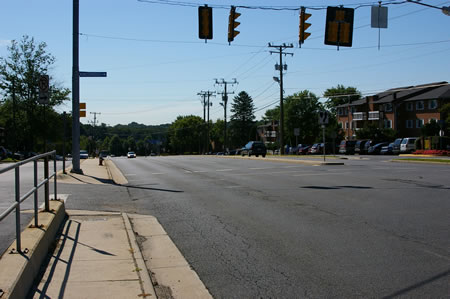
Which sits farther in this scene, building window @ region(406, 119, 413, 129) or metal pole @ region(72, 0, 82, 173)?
building window @ region(406, 119, 413, 129)

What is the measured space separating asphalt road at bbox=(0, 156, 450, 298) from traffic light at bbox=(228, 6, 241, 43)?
6.39m

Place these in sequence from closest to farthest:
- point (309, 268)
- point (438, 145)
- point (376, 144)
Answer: point (309, 268) → point (438, 145) → point (376, 144)

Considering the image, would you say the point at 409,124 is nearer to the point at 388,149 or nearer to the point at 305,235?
the point at 388,149

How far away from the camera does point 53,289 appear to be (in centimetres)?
516

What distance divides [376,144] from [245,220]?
5292 cm

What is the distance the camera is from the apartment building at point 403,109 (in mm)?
80938

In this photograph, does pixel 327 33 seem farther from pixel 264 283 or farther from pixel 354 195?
pixel 264 283

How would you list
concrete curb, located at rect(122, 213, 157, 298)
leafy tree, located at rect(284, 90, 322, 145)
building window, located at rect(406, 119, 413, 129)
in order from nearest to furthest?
concrete curb, located at rect(122, 213, 157, 298) < building window, located at rect(406, 119, 413, 129) < leafy tree, located at rect(284, 90, 322, 145)

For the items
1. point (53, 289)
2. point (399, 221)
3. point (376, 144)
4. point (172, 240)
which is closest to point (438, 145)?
point (376, 144)

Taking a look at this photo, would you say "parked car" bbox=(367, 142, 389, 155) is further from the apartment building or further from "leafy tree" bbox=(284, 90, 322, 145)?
"leafy tree" bbox=(284, 90, 322, 145)

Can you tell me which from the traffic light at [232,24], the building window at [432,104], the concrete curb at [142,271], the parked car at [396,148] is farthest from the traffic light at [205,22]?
the building window at [432,104]

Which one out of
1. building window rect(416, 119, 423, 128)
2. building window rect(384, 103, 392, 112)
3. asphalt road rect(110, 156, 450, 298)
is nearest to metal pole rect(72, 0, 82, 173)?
asphalt road rect(110, 156, 450, 298)

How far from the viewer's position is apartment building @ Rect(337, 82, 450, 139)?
8094 centimetres

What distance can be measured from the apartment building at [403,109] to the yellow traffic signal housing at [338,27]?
6170 cm
